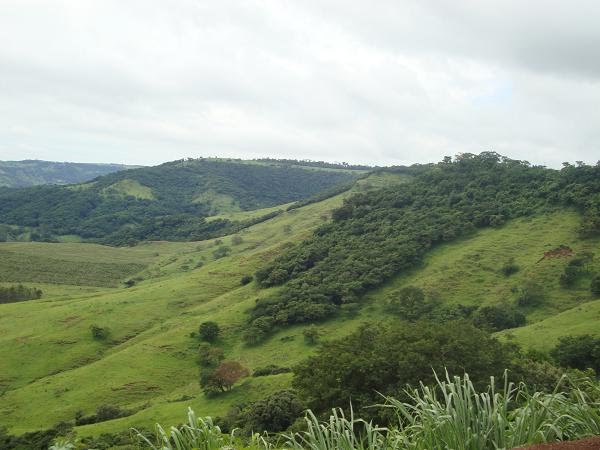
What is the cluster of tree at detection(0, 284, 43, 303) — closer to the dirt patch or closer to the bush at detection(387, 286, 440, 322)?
the bush at detection(387, 286, 440, 322)

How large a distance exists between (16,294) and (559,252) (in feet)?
318

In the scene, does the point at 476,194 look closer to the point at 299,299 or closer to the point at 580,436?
the point at 299,299

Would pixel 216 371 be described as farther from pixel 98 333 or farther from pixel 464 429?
pixel 464 429

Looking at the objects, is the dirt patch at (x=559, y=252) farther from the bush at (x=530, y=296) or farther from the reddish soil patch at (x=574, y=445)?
the reddish soil patch at (x=574, y=445)

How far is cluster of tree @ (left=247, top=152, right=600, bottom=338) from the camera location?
83875mm

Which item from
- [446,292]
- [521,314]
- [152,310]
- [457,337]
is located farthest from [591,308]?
[152,310]

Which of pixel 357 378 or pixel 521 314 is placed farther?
pixel 521 314

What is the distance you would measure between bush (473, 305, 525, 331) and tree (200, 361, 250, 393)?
29.0 metres

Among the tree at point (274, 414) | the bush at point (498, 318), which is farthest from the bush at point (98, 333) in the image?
Result: the bush at point (498, 318)

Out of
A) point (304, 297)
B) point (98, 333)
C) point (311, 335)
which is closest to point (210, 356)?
point (311, 335)

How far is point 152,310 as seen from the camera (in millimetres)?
91875

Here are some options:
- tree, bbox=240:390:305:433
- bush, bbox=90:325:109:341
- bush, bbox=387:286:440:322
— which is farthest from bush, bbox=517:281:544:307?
bush, bbox=90:325:109:341

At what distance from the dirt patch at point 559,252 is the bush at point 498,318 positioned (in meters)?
15.4

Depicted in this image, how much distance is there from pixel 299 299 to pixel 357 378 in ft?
158
